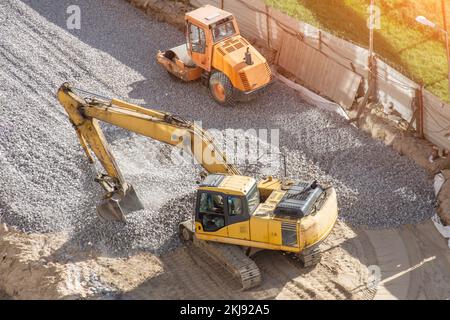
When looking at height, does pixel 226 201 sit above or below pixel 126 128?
below

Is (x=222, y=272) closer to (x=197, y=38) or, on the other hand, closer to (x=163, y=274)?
(x=163, y=274)

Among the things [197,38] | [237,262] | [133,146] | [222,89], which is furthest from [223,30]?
[237,262]

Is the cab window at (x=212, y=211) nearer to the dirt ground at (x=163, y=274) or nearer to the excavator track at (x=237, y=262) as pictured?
the excavator track at (x=237, y=262)

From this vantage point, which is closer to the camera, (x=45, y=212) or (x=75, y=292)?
(x=75, y=292)

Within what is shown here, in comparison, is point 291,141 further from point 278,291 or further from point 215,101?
point 278,291

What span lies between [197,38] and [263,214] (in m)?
8.89

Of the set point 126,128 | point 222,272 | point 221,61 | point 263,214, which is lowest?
point 222,272

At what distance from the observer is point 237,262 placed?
1572cm

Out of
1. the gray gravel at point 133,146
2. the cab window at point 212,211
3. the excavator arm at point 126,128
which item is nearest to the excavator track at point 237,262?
the cab window at point 212,211

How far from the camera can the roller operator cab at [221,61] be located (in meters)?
22.0

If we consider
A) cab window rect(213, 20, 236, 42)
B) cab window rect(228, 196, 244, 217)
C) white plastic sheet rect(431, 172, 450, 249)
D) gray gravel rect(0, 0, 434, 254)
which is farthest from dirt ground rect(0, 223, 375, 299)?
cab window rect(213, 20, 236, 42)

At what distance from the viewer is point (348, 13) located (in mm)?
26781

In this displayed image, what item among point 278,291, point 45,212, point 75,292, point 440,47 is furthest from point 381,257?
point 440,47
